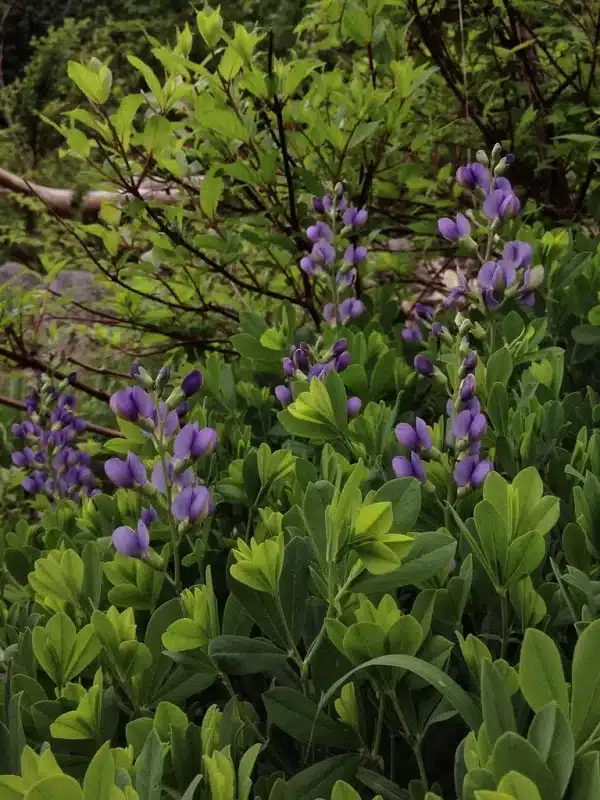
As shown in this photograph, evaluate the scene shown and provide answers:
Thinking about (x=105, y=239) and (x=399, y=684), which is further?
(x=105, y=239)

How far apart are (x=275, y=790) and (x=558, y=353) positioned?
63 cm

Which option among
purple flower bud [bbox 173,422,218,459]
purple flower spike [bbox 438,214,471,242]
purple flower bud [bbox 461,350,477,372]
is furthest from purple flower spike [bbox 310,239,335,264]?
purple flower bud [bbox 173,422,218,459]

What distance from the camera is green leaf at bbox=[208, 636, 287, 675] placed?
49 cm

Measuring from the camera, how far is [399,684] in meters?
0.48

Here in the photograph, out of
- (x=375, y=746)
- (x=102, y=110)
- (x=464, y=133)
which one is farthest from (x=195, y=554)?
(x=464, y=133)

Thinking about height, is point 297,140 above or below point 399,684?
above

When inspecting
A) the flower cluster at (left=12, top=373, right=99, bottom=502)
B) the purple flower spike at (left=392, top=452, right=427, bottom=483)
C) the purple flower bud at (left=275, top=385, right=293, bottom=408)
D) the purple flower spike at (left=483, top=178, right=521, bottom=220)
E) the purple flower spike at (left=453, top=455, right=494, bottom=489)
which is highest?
the purple flower spike at (left=483, top=178, right=521, bottom=220)

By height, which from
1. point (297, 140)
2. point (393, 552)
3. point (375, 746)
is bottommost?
point (375, 746)

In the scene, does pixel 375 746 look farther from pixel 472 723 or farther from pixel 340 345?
pixel 340 345

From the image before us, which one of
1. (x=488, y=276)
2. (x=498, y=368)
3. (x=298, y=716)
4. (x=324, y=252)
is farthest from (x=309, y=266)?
(x=298, y=716)

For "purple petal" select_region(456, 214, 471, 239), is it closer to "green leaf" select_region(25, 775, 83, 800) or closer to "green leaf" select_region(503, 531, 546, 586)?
"green leaf" select_region(503, 531, 546, 586)

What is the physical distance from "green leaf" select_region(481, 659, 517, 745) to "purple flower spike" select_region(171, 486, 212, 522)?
306mm

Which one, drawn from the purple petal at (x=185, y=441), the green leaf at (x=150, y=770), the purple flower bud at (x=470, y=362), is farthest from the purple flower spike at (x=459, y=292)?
the green leaf at (x=150, y=770)

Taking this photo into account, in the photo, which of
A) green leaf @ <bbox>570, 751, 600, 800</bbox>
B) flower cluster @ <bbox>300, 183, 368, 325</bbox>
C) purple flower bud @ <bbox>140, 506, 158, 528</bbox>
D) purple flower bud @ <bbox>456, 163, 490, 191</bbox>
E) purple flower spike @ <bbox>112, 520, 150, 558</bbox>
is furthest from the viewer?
flower cluster @ <bbox>300, 183, 368, 325</bbox>
